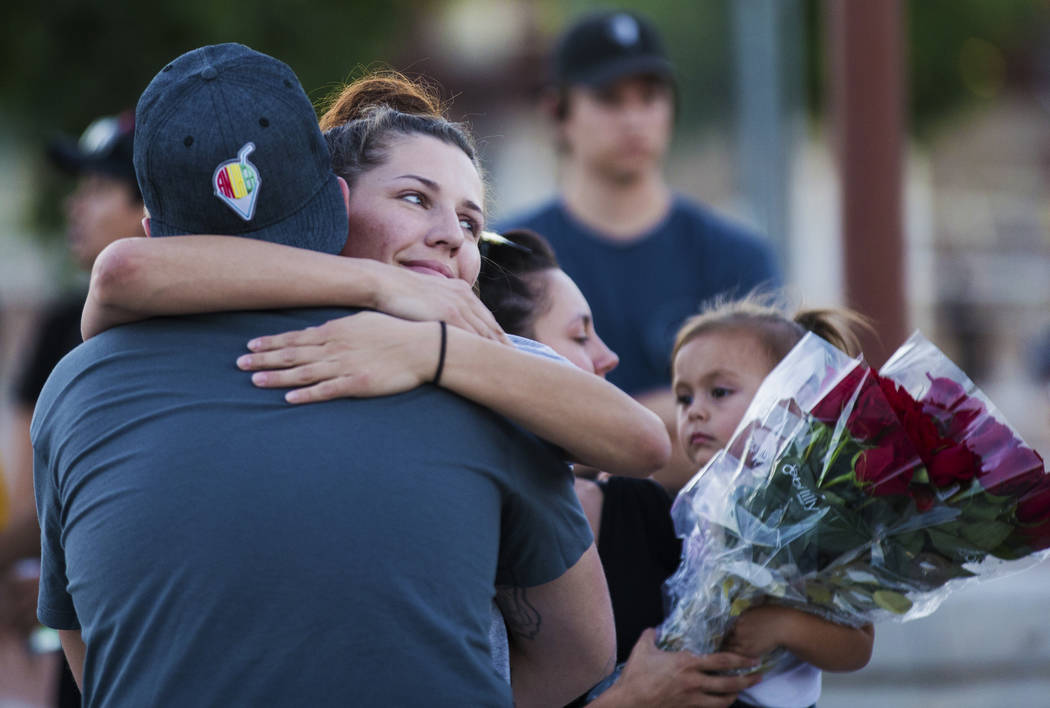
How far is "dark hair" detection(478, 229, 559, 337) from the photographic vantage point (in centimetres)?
255

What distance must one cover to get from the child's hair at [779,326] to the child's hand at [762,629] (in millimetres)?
569

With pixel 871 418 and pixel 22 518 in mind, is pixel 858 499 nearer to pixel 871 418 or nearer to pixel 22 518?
pixel 871 418

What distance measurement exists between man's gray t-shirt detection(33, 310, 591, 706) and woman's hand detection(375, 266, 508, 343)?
16 centimetres

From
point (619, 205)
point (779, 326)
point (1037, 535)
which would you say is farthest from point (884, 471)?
point (619, 205)

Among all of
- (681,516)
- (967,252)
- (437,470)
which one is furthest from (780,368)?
(967,252)

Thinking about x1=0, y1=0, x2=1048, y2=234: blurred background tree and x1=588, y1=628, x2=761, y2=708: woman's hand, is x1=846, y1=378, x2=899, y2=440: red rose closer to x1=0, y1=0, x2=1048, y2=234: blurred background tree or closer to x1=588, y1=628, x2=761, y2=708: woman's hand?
x1=588, y1=628, x2=761, y2=708: woman's hand

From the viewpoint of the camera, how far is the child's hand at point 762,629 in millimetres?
2193

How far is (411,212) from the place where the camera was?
2045 mm

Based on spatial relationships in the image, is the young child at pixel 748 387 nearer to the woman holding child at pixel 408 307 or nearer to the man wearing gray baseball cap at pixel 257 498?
the woman holding child at pixel 408 307

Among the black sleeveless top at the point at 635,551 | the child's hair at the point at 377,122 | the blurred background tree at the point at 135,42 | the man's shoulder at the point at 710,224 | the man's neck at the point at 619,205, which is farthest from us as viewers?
the blurred background tree at the point at 135,42

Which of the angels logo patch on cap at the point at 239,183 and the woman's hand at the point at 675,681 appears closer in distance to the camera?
the angels logo patch on cap at the point at 239,183

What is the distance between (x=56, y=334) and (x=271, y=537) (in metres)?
2.52

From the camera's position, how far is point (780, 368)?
2.17 meters

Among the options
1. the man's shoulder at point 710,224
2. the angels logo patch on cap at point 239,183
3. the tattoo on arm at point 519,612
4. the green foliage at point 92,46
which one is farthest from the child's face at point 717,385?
the green foliage at point 92,46
